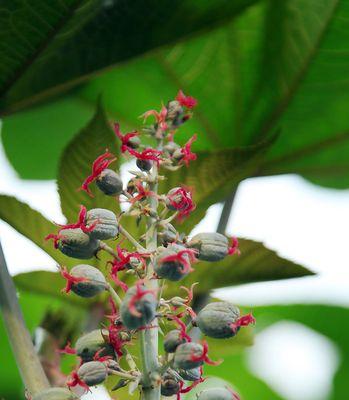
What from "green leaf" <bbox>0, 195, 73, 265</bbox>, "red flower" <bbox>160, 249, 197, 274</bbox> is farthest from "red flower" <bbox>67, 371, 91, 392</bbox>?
"green leaf" <bbox>0, 195, 73, 265</bbox>

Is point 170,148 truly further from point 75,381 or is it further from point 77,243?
point 75,381

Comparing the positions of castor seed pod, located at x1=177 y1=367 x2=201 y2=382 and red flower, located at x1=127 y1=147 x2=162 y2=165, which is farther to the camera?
red flower, located at x1=127 y1=147 x2=162 y2=165

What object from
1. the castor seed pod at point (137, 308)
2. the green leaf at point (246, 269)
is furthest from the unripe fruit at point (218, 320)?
the green leaf at point (246, 269)

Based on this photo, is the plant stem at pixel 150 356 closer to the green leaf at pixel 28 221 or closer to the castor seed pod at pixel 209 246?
the castor seed pod at pixel 209 246

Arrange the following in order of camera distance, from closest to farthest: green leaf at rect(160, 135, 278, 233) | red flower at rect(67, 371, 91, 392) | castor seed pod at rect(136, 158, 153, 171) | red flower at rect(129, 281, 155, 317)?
red flower at rect(129, 281, 155, 317) → red flower at rect(67, 371, 91, 392) → castor seed pod at rect(136, 158, 153, 171) → green leaf at rect(160, 135, 278, 233)

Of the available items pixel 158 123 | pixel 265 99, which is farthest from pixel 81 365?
pixel 265 99

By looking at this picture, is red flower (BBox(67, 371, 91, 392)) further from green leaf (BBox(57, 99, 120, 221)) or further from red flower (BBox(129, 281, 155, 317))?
green leaf (BBox(57, 99, 120, 221))
